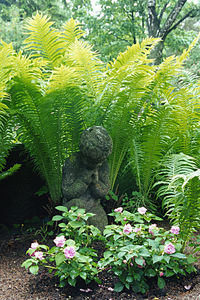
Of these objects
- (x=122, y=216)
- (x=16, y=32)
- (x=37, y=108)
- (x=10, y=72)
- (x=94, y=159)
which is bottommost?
(x=122, y=216)

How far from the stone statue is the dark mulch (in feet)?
2.32

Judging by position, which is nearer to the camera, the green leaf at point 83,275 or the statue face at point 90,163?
the green leaf at point 83,275

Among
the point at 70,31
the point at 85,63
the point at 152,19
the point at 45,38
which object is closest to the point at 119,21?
the point at 152,19

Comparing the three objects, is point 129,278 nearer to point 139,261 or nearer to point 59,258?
point 139,261

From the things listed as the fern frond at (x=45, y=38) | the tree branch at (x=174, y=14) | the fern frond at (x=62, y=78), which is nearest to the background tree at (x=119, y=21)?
the tree branch at (x=174, y=14)

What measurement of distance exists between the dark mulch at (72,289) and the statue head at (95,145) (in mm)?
984

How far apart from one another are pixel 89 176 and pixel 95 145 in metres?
0.39

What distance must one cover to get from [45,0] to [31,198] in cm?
1780

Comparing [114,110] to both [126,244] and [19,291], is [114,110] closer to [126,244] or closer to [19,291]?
[126,244]

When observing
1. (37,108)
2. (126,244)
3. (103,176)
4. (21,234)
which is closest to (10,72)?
(37,108)

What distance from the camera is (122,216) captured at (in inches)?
95.4

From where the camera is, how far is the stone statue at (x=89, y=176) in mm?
2594

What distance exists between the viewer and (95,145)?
8.35ft

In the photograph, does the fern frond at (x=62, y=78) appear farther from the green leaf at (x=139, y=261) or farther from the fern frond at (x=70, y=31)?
the green leaf at (x=139, y=261)
